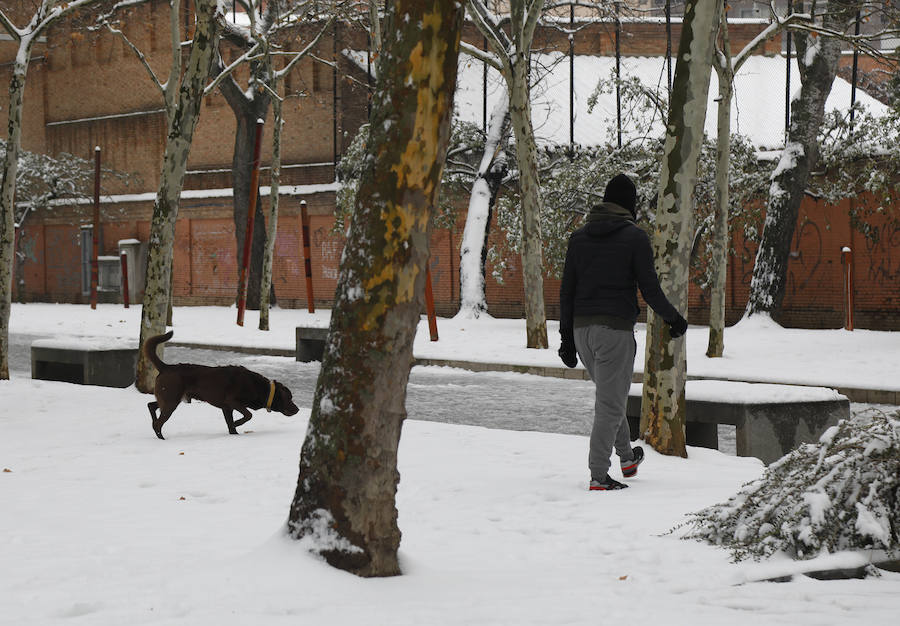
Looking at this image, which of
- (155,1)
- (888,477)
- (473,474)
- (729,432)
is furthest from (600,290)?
(155,1)

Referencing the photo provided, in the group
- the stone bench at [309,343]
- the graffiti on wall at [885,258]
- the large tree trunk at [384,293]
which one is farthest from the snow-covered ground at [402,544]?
the graffiti on wall at [885,258]

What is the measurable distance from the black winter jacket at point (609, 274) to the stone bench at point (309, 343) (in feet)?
36.1

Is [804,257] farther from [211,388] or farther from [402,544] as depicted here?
[402,544]

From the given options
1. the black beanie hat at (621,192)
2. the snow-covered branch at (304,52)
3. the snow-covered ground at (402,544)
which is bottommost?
the snow-covered ground at (402,544)

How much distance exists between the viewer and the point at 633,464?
7.24 metres

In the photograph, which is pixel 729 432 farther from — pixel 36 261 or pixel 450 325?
pixel 36 261

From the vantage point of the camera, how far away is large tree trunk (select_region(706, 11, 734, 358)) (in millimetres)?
15703

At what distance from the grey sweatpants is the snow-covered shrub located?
1.26m

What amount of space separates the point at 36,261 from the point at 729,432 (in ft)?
116

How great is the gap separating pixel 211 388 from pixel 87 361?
5145 mm

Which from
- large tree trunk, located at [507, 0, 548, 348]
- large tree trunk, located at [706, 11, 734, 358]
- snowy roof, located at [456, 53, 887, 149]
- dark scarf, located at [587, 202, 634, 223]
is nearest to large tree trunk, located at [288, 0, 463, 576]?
dark scarf, located at [587, 202, 634, 223]

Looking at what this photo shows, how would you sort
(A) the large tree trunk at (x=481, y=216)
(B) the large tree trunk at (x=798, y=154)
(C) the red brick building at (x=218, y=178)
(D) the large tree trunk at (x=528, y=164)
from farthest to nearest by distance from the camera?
(A) the large tree trunk at (x=481, y=216) < (C) the red brick building at (x=218, y=178) < (B) the large tree trunk at (x=798, y=154) < (D) the large tree trunk at (x=528, y=164)

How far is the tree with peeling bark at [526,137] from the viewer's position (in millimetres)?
17828

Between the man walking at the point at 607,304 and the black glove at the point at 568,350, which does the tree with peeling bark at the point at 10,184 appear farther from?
the man walking at the point at 607,304
